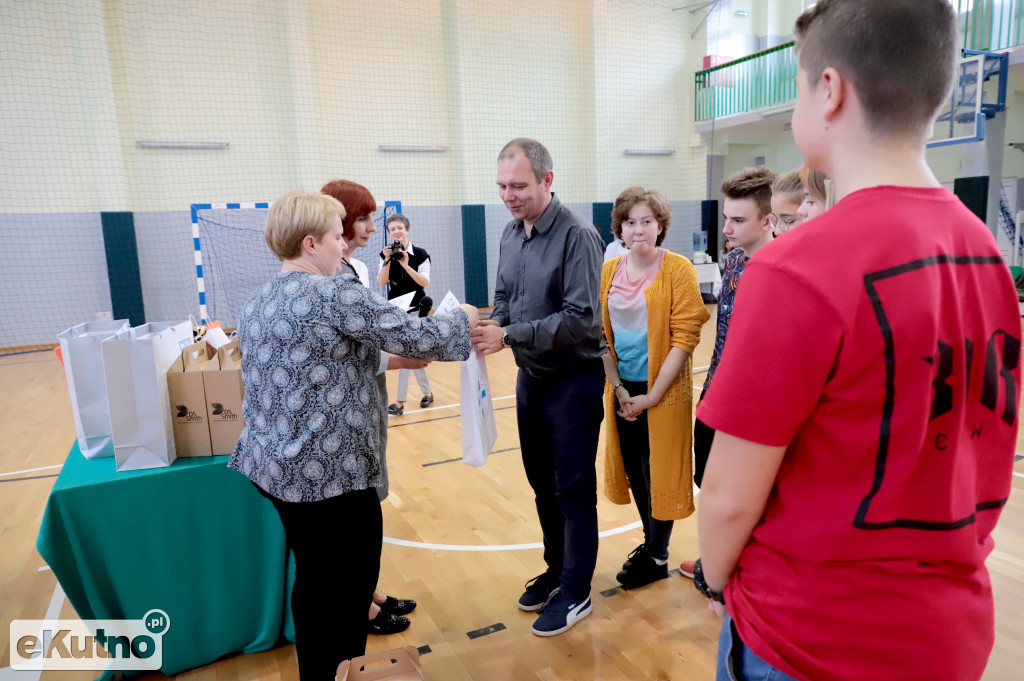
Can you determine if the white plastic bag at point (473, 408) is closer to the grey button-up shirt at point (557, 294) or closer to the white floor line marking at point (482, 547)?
the grey button-up shirt at point (557, 294)

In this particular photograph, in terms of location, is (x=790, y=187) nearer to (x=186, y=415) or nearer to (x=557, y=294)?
(x=557, y=294)

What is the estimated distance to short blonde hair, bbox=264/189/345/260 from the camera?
66.2 inches

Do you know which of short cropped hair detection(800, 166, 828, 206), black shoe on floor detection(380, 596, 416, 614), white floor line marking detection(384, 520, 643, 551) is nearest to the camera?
short cropped hair detection(800, 166, 828, 206)

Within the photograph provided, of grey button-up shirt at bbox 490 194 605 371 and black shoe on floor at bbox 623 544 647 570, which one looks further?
black shoe on floor at bbox 623 544 647 570

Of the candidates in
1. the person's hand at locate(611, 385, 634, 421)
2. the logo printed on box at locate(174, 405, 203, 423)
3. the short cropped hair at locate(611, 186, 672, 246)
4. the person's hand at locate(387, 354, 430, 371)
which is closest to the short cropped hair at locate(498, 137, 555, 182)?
the short cropped hair at locate(611, 186, 672, 246)

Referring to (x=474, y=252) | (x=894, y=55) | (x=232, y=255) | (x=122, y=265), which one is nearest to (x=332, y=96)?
(x=232, y=255)

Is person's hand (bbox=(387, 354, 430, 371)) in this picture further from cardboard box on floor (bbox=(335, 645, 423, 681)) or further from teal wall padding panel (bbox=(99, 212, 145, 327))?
teal wall padding panel (bbox=(99, 212, 145, 327))

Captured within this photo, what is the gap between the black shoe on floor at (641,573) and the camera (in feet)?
8.43

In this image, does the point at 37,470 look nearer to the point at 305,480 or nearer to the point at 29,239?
the point at 305,480

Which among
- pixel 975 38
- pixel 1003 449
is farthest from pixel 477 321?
pixel 975 38

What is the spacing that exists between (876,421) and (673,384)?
1769 millimetres

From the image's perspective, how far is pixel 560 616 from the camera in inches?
90.5

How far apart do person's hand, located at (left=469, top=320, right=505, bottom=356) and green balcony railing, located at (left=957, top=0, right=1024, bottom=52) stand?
9.47 metres

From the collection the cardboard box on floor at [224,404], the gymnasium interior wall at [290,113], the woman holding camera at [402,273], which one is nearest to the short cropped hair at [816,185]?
the cardboard box on floor at [224,404]
